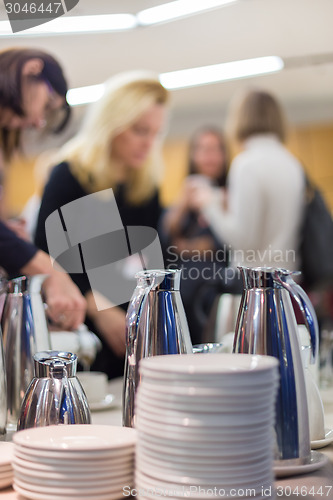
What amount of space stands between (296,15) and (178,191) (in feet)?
2.75

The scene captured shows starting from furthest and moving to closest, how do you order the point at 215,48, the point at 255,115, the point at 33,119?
1. the point at 255,115
2. the point at 215,48
3. the point at 33,119

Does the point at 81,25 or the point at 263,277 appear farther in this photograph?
the point at 81,25

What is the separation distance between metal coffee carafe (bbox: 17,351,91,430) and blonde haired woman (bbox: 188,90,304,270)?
1.77 meters

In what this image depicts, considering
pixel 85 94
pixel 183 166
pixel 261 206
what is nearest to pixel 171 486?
pixel 85 94

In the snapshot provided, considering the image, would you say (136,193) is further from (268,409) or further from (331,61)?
(268,409)

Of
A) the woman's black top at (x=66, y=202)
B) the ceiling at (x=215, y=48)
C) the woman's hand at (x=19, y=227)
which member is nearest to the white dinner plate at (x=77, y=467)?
the woman's hand at (x=19, y=227)

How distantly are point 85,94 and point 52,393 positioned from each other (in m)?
1.41

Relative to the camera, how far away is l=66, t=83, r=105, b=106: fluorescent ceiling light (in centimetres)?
197

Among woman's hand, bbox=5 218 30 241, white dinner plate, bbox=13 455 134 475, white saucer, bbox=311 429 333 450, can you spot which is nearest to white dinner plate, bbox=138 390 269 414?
white dinner plate, bbox=13 455 134 475

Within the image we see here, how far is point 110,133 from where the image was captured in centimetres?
217

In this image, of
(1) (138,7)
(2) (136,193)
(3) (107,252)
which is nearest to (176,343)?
(3) (107,252)

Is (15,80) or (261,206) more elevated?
(15,80)

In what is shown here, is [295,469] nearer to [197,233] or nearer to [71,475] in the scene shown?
[71,475]

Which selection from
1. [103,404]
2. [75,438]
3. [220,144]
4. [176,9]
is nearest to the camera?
[75,438]
